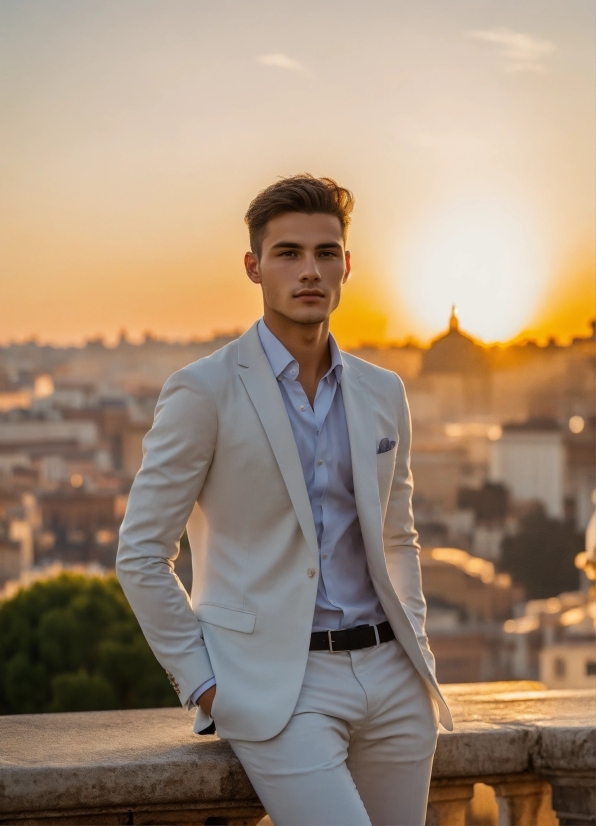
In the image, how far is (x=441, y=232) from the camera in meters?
32.7

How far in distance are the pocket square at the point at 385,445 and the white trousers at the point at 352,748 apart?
0.26m

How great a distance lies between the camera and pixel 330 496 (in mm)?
1688

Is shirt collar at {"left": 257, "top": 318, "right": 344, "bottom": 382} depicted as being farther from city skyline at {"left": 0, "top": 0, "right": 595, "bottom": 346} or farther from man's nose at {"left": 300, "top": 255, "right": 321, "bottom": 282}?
city skyline at {"left": 0, "top": 0, "right": 595, "bottom": 346}

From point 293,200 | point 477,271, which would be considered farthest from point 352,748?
point 477,271

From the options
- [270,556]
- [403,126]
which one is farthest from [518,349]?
[270,556]

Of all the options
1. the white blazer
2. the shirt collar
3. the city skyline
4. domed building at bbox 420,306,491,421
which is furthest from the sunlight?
the white blazer

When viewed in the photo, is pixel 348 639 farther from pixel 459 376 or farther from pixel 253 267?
pixel 459 376

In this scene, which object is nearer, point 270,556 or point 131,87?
point 270,556

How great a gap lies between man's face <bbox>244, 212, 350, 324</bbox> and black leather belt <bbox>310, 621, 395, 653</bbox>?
42 cm

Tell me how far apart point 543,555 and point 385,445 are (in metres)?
42.1

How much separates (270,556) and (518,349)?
42066 mm

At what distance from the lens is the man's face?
1.73 meters

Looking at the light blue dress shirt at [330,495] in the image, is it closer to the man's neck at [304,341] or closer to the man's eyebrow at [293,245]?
the man's neck at [304,341]

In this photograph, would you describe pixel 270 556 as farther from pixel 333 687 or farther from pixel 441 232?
pixel 441 232
